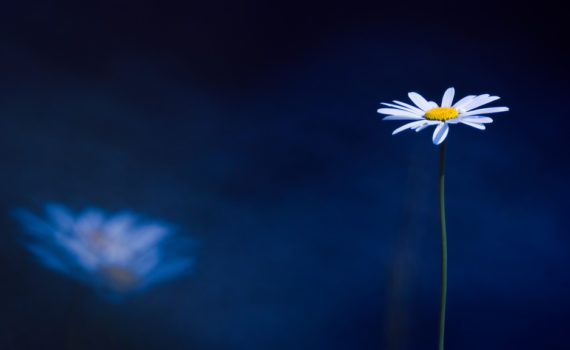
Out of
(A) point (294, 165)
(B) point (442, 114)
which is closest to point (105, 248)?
(A) point (294, 165)

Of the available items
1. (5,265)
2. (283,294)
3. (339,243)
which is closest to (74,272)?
(5,265)

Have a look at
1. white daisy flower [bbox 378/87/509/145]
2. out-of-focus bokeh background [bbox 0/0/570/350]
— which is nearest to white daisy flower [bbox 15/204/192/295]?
out-of-focus bokeh background [bbox 0/0/570/350]

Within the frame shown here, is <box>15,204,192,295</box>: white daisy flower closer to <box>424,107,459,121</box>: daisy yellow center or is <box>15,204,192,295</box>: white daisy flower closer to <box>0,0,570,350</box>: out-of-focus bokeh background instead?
<box>0,0,570,350</box>: out-of-focus bokeh background

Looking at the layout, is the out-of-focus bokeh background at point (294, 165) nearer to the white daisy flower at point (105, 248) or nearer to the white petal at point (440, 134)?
the white daisy flower at point (105, 248)

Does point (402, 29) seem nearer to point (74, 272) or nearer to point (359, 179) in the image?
point (359, 179)

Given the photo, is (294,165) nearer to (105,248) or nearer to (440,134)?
(105,248)

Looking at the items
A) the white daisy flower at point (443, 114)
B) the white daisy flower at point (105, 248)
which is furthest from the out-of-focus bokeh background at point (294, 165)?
the white daisy flower at point (443, 114)
